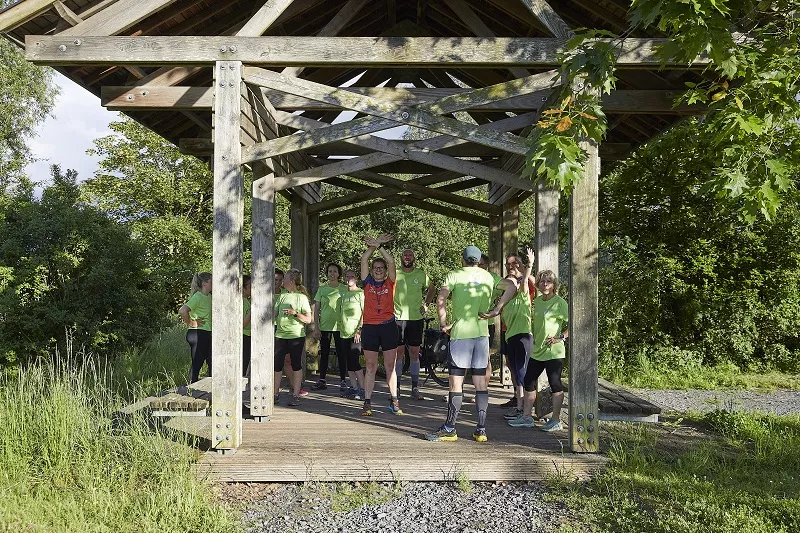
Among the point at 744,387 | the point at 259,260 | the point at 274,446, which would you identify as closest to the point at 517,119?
the point at 259,260

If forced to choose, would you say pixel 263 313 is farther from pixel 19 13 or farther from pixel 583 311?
pixel 19 13

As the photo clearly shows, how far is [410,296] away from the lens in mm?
8734

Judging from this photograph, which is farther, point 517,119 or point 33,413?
point 517,119

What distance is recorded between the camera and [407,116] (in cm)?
591

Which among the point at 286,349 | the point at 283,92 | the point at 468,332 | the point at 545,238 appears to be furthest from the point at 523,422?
the point at 283,92

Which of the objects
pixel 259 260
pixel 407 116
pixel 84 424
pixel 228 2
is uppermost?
pixel 228 2

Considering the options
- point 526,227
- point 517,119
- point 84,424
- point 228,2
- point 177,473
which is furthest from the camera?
point 526,227

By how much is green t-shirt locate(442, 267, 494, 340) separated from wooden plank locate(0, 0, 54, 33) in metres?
3.98

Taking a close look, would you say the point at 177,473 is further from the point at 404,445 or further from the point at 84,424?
the point at 404,445

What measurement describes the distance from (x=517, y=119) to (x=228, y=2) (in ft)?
10.7

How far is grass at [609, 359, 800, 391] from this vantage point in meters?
12.6

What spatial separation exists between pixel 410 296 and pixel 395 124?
3176mm

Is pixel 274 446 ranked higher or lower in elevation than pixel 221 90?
lower

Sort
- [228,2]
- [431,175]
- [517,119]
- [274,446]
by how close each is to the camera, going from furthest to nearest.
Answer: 1. [431,175]
2. [517,119]
3. [228,2]
4. [274,446]
